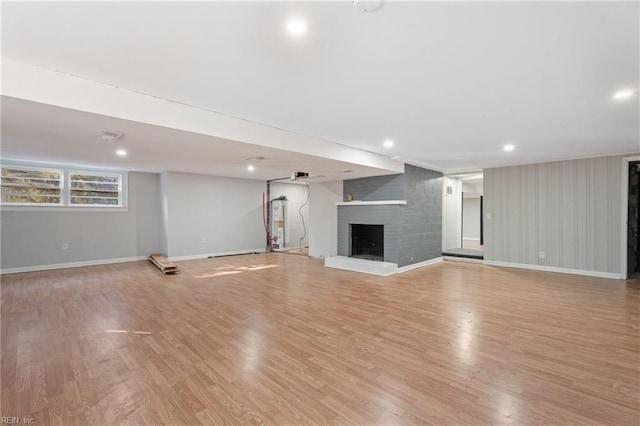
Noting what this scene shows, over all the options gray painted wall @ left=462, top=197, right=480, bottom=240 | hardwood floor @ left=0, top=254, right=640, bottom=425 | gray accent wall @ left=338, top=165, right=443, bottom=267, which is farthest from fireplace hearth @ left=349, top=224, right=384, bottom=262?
gray painted wall @ left=462, top=197, right=480, bottom=240

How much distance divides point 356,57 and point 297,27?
1.74 feet

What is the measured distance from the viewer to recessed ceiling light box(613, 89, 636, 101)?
2615 mm

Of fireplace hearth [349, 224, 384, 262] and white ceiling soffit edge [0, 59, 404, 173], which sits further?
fireplace hearth [349, 224, 384, 262]

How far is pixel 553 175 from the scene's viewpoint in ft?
19.6

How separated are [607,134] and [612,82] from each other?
2277 millimetres

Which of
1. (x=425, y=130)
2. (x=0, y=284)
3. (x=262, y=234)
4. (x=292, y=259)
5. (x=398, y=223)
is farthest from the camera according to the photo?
(x=262, y=234)

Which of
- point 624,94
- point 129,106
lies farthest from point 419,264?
point 129,106

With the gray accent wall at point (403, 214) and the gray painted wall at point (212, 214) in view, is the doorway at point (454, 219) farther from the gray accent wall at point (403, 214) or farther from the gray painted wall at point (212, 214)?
the gray painted wall at point (212, 214)

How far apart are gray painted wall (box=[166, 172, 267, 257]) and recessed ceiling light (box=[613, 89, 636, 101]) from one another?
8.12 metres

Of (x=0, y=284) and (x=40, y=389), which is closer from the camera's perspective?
(x=40, y=389)

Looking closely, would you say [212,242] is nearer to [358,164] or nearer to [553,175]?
[358,164]

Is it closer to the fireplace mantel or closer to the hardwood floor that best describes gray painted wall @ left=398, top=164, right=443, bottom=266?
the fireplace mantel

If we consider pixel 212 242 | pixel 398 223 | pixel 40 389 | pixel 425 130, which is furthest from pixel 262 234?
pixel 40 389

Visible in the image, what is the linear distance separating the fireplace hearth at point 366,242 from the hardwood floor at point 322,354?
2.02 m
